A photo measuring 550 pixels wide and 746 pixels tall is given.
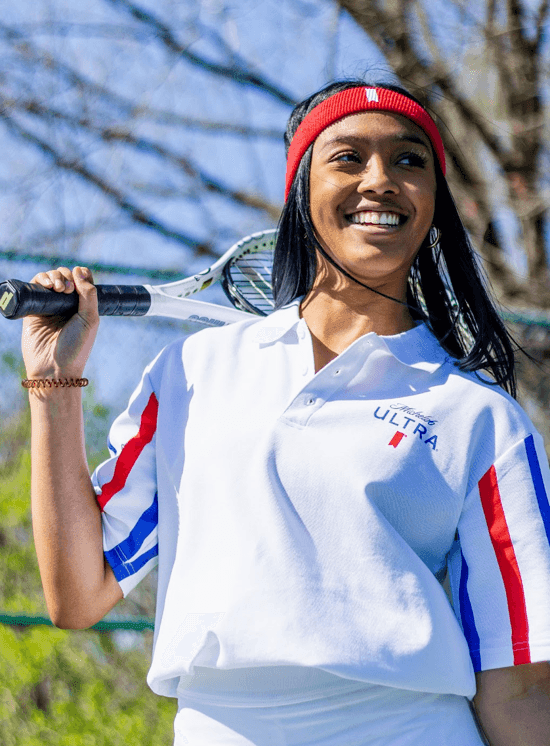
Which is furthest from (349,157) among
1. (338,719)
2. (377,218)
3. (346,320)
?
(338,719)

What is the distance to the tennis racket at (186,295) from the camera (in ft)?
5.20

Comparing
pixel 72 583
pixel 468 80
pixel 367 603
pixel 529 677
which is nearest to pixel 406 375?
Result: pixel 367 603

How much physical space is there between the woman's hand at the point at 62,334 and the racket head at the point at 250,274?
0.75 meters

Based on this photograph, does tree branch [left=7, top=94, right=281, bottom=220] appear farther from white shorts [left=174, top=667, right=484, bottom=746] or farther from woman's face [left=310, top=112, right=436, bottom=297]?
white shorts [left=174, top=667, right=484, bottom=746]

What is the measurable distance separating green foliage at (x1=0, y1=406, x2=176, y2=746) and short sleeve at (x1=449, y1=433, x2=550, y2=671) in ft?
6.26

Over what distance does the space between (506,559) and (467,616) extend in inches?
4.8

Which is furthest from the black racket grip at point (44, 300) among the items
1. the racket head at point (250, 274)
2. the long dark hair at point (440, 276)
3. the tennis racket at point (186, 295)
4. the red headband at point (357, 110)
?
the racket head at point (250, 274)

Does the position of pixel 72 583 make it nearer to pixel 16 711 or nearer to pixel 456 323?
pixel 456 323

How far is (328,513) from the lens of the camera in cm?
145

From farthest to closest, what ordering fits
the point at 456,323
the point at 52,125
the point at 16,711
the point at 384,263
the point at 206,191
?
the point at 206,191, the point at 52,125, the point at 16,711, the point at 456,323, the point at 384,263

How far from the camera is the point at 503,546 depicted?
1.50 meters

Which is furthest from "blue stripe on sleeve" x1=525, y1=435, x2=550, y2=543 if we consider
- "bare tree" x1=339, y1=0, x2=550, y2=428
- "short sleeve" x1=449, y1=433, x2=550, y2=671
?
"bare tree" x1=339, y1=0, x2=550, y2=428

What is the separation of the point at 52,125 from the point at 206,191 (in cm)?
119

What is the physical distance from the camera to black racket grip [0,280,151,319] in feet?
5.14
